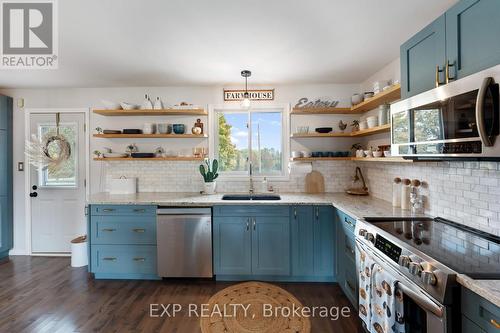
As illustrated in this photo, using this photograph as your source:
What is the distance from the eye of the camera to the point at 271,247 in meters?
2.79

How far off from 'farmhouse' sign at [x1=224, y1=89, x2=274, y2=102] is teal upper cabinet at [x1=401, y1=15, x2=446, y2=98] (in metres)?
1.78

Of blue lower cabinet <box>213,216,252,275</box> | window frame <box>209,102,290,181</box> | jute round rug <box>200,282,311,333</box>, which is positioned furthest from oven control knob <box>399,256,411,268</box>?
window frame <box>209,102,290,181</box>

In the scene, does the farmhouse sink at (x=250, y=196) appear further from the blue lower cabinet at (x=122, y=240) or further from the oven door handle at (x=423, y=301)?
the oven door handle at (x=423, y=301)

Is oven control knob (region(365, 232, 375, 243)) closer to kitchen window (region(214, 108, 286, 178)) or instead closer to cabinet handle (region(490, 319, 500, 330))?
cabinet handle (region(490, 319, 500, 330))

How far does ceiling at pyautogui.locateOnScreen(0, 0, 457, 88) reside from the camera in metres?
1.74

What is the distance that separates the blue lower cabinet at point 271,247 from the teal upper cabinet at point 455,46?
5.78 ft

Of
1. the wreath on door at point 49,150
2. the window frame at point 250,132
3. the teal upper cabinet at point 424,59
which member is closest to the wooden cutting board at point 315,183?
the window frame at point 250,132

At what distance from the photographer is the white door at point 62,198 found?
361cm

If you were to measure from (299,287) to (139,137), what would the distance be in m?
2.82

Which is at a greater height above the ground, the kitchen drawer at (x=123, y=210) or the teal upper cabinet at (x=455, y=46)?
the teal upper cabinet at (x=455, y=46)

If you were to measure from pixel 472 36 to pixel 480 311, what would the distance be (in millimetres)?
1333

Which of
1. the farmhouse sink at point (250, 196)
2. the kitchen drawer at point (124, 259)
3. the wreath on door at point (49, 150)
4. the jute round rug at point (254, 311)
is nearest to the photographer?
the jute round rug at point (254, 311)

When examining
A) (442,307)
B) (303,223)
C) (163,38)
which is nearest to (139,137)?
(163,38)

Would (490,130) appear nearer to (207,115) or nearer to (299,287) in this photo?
(299,287)
